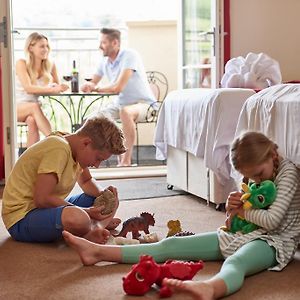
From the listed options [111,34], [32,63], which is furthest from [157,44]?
[32,63]

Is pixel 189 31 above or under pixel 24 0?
under

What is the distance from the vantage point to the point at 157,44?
6.32 meters

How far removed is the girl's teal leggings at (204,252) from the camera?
1882 mm

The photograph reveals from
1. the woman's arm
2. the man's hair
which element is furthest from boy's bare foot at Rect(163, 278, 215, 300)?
the man's hair

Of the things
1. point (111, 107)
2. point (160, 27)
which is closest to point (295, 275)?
point (111, 107)

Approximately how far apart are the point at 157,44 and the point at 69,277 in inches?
183

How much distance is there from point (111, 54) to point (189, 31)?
2.85 feet

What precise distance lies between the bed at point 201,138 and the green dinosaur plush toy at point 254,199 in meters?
0.84

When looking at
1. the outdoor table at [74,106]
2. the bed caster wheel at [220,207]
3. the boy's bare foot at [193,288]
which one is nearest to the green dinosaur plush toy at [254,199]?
the boy's bare foot at [193,288]

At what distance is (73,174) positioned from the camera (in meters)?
2.41

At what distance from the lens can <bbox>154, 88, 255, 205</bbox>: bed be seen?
2.89 meters

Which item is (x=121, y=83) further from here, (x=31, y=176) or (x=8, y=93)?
(x=31, y=176)

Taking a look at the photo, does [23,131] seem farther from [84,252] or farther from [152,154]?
[84,252]

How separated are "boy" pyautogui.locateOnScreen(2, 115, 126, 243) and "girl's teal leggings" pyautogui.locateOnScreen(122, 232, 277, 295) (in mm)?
290
